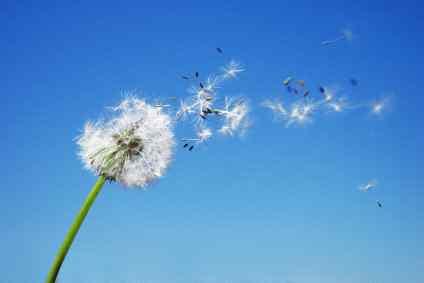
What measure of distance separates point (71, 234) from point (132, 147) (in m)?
3.14

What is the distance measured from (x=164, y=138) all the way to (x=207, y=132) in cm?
161

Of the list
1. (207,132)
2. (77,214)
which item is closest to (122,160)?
(77,214)

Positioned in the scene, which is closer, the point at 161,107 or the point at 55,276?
the point at 55,276

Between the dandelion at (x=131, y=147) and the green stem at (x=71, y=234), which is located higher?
the dandelion at (x=131, y=147)

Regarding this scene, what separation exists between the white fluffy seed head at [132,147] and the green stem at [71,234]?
1.13 m

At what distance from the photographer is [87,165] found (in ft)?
45.4

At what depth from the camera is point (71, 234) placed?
36.5 feet

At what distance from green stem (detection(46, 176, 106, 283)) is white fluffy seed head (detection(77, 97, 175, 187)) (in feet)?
3.72

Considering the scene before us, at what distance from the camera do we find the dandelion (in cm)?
1315

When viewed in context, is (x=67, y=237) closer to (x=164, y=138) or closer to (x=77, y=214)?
(x=77, y=214)

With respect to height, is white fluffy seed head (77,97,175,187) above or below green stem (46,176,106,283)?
above

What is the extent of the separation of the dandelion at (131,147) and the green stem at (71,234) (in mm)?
508

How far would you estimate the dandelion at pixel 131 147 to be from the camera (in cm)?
1315

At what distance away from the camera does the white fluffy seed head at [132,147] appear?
13.2 m
